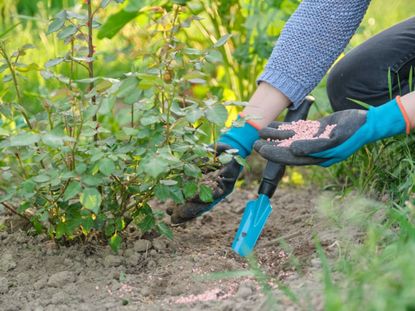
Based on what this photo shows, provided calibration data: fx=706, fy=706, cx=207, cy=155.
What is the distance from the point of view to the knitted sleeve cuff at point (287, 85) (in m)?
1.90

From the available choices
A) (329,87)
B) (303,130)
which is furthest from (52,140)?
(329,87)

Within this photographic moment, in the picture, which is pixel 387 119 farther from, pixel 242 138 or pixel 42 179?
pixel 42 179

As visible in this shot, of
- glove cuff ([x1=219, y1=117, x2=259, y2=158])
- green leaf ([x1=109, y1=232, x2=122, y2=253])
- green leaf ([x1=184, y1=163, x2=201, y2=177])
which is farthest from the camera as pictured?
glove cuff ([x1=219, y1=117, x2=259, y2=158])

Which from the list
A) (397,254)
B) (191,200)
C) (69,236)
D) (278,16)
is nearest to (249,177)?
(278,16)

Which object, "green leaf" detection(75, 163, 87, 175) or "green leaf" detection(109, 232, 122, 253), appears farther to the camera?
"green leaf" detection(109, 232, 122, 253)

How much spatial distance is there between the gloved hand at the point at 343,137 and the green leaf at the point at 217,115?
0.74 feet

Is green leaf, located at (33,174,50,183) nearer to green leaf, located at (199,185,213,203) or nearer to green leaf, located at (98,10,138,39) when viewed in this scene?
green leaf, located at (199,185,213,203)

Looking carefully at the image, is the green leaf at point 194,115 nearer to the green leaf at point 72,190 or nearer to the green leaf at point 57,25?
the green leaf at point 72,190

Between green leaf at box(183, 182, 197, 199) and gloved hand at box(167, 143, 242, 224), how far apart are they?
15cm

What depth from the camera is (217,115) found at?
60.2 inches

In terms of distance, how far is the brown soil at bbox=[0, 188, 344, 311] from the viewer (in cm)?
151

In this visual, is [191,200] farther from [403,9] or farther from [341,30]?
[403,9]

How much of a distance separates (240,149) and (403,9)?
109 inches

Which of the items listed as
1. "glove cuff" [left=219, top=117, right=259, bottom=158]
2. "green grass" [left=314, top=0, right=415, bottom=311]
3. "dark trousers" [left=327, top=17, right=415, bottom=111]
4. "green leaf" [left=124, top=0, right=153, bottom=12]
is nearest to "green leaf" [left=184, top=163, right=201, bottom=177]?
"glove cuff" [left=219, top=117, right=259, bottom=158]
